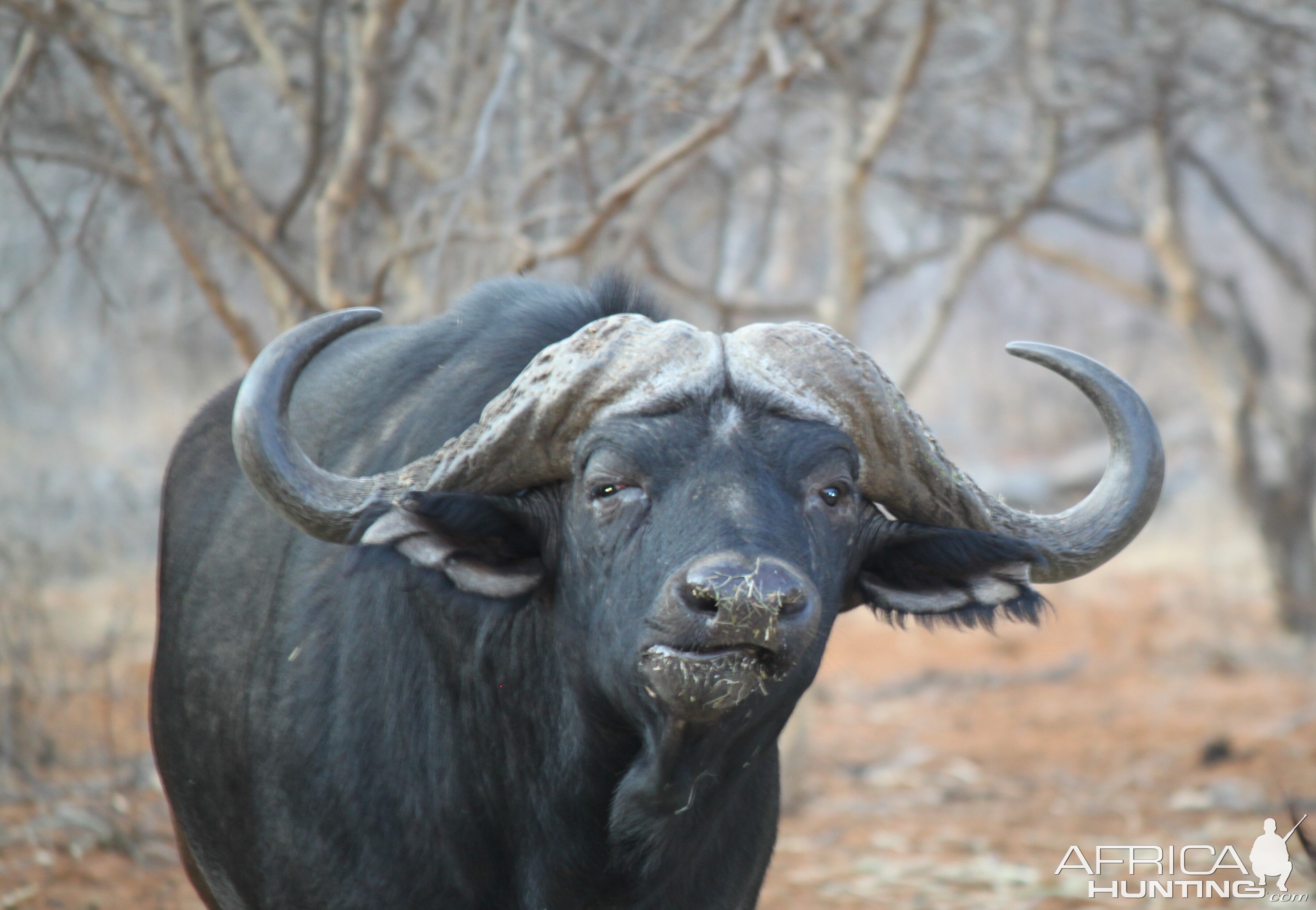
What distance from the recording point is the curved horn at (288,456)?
8.54 feet

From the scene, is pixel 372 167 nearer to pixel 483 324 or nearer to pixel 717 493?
pixel 483 324

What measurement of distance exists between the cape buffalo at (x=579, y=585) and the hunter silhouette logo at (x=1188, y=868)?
2.99m

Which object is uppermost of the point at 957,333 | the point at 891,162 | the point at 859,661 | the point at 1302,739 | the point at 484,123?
the point at 484,123

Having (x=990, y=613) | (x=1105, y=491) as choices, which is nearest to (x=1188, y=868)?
(x=1105, y=491)

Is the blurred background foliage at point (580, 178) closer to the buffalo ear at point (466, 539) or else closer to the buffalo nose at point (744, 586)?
the buffalo ear at point (466, 539)

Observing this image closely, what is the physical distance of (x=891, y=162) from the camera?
467 inches

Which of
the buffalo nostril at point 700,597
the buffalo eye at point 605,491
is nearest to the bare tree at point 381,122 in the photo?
the buffalo eye at point 605,491

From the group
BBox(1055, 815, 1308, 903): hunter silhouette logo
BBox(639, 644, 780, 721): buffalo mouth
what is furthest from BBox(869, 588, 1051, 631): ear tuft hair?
BBox(1055, 815, 1308, 903): hunter silhouette logo

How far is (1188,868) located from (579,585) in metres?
4.25

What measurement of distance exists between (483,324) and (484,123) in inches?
53.6

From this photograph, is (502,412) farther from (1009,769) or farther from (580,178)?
(1009,769)

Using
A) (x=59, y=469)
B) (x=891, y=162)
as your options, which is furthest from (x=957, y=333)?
(x=59, y=469)

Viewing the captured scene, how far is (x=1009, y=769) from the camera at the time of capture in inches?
320

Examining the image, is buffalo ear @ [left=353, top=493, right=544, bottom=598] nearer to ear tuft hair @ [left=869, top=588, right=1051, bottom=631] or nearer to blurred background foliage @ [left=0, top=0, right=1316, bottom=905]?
ear tuft hair @ [left=869, top=588, right=1051, bottom=631]
